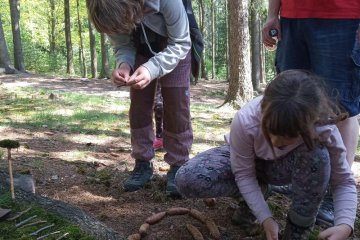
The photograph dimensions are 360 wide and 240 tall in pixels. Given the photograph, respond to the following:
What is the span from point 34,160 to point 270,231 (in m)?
2.22

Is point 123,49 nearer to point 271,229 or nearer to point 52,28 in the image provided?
point 271,229

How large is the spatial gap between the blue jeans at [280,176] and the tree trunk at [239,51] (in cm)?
592

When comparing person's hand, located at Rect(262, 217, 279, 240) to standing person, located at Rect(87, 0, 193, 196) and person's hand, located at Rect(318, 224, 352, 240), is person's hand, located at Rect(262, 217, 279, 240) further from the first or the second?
standing person, located at Rect(87, 0, 193, 196)

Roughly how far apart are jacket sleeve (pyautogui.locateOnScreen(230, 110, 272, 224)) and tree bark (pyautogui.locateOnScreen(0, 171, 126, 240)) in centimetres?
58

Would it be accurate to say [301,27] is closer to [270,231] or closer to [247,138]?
[247,138]

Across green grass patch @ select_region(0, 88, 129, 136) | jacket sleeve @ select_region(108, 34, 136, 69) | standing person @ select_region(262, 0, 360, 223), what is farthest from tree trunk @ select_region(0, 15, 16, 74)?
standing person @ select_region(262, 0, 360, 223)

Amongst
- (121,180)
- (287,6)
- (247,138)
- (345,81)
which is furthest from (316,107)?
(121,180)

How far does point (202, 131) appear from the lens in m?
5.62

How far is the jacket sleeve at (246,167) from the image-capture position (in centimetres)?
195

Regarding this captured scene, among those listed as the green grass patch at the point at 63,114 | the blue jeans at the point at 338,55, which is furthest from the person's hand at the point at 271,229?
the green grass patch at the point at 63,114

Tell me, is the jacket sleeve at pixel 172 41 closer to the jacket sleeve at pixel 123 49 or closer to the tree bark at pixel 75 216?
the jacket sleeve at pixel 123 49

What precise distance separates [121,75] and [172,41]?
373mm

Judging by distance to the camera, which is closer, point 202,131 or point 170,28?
point 170,28

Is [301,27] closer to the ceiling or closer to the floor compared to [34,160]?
closer to the ceiling
